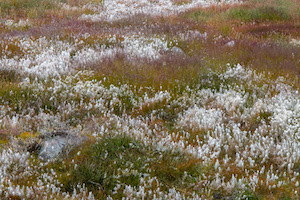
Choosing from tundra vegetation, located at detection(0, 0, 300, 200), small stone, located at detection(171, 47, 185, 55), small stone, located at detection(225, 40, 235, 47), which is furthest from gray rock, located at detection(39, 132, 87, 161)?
small stone, located at detection(225, 40, 235, 47)

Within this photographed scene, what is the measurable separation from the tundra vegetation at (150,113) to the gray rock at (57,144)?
0.07 m

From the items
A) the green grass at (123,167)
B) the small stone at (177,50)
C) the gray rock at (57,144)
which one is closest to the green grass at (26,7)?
the small stone at (177,50)

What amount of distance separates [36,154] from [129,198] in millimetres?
1591

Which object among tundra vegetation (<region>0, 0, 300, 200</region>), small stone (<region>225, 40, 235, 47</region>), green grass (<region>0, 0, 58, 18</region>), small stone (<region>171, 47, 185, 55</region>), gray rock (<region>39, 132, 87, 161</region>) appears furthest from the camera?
green grass (<region>0, 0, 58, 18</region>)

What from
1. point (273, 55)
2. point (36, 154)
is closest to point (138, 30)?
point (273, 55)

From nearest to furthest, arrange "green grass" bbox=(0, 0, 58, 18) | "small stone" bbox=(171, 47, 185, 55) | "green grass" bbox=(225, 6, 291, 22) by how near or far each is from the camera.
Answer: "small stone" bbox=(171, 47, 185, 55) → "green grass" bbox=(225, 6, 291, 22) → "green grass" bbox=(0, 0, 58, 18)

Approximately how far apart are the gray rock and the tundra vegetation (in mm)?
65

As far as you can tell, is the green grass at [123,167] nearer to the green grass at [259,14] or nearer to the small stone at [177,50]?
the small stone at [177,50]

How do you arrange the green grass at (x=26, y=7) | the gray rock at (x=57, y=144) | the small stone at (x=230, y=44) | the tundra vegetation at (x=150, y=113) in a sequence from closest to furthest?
the tundra vegetation at (x=150, y=113) < the gray rock at (x=57, y=144) < the small stone at (x=230, y=44) < the green grass at (x=26, y=7)

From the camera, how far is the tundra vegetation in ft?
12.0

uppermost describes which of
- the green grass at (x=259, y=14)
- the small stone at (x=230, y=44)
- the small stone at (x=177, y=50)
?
the green grass at (x=259, y=14)

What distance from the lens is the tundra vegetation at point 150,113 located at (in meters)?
3.64

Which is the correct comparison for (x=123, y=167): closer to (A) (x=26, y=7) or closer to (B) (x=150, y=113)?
(B) (x=150, y=113)

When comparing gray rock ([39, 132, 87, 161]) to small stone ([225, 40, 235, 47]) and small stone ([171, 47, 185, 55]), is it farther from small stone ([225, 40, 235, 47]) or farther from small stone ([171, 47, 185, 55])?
Answer: small stone ([225, 40, 235, 47])
